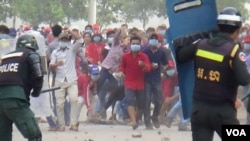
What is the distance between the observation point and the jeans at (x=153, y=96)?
14828 millimetres

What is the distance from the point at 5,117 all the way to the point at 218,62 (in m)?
2.82

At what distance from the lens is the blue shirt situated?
14883mm

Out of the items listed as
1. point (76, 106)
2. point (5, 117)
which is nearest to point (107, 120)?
point (76, 106)

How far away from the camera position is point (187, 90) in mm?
8594

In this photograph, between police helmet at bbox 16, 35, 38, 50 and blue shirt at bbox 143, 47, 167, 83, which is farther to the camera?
blue shirt at bbox 143, 47, 167, 83

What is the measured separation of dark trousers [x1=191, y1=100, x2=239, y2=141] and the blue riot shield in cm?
84

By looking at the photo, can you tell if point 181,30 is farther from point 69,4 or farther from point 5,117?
point 69,4

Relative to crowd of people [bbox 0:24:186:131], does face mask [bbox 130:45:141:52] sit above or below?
above

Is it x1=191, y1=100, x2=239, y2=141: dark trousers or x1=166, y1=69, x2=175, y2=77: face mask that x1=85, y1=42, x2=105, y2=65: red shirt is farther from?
x1=191, y1=100, x2=239, y2=141: dark trousers

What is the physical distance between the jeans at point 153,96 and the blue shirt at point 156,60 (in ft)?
0.31

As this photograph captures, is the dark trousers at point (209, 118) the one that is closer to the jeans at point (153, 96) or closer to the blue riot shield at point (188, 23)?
the blue riot shield at point (188, 23)

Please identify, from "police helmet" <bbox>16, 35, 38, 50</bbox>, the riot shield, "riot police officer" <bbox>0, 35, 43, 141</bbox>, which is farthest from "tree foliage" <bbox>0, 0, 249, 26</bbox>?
"riot police officer" <bbox>0, 35, 43, 141</bbox>

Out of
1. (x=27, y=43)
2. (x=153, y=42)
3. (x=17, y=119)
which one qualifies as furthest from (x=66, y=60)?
(x=17, y=119)

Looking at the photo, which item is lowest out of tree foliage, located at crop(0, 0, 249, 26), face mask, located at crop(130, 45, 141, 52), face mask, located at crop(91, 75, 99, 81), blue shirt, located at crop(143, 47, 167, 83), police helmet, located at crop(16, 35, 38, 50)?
tree foliage, located at crop(0, 0, 249, 26)
